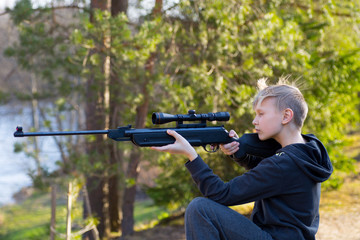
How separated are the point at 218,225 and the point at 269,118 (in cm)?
83

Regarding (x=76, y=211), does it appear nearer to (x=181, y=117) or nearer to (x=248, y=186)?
(x=181, y=117)

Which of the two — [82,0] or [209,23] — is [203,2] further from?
[82,0]

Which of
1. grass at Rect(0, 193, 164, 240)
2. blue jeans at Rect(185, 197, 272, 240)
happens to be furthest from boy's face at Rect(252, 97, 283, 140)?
grass at Rect(0, 193, 164, 240)

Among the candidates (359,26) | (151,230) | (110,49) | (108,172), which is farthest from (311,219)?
(359,26)

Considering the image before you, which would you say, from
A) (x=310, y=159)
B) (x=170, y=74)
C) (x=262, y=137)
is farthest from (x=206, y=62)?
(x=310, y=159)

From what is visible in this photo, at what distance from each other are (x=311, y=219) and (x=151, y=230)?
23.1 ft

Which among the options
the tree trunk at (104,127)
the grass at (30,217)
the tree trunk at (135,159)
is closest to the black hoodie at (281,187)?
the tree trunk at (104,127)

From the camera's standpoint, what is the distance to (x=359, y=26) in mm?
10914

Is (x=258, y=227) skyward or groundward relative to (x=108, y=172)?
skyward

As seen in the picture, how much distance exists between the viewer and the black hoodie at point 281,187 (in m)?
2.74

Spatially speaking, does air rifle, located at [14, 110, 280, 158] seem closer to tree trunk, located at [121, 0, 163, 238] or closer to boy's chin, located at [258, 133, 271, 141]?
boy's chin, located at [258, 133, 271, 141]

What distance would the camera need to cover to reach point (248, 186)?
8.96ft

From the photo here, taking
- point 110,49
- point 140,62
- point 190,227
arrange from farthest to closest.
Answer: point 140,62 → point 110,49 → point 190,227

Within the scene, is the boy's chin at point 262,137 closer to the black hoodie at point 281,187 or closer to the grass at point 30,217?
the black hoodie at point 281,187
